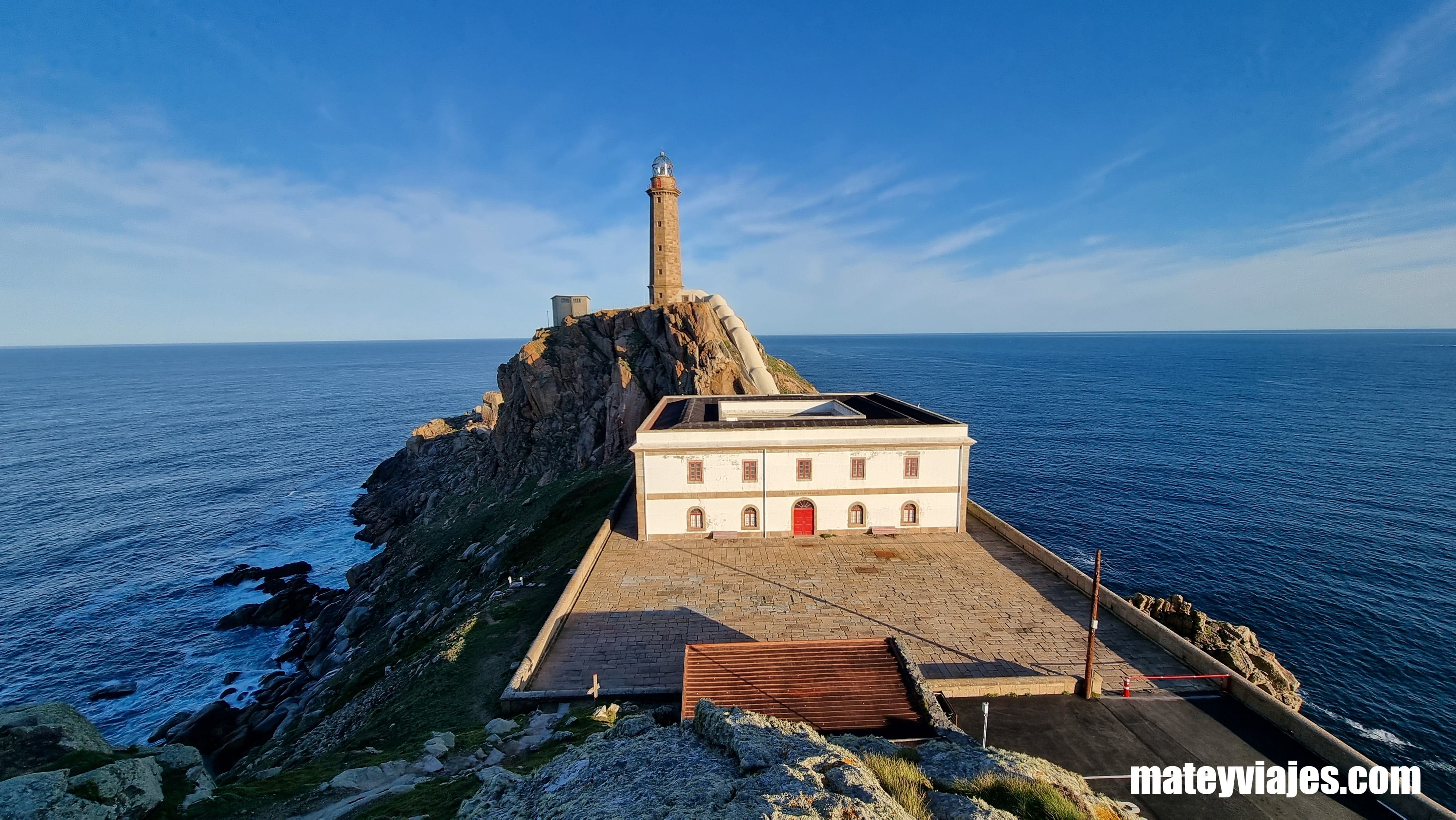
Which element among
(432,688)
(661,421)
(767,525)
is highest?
(661,421)

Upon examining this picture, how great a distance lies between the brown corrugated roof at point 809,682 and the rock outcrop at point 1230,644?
17308mm

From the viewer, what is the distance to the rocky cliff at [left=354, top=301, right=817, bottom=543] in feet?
170

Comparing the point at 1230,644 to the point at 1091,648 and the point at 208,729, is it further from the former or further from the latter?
the point at 208,729

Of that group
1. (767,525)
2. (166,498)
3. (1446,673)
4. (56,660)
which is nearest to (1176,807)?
(767,525)

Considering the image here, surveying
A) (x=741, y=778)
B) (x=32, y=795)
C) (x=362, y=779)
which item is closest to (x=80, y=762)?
(x=32, y=795)

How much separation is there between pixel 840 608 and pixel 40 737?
74.4 feet

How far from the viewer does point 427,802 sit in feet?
39.5

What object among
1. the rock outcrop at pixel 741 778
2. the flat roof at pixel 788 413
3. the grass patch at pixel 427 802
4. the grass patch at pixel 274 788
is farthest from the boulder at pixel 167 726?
the rock outcrop at pixel 741 778

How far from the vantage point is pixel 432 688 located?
68.0 feet

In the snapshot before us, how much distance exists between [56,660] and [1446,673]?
78330 millimetres

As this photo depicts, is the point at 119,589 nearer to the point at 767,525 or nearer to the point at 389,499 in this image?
the point at 389,499

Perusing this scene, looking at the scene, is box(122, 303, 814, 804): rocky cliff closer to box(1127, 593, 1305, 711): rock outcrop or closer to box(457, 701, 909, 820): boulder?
box(457, 701, 909, 820): boulder

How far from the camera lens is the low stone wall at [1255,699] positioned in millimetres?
14336

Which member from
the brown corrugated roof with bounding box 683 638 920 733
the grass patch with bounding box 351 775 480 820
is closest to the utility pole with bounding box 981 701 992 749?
the brown corrugated roof with bounding box 683 638 920 733
